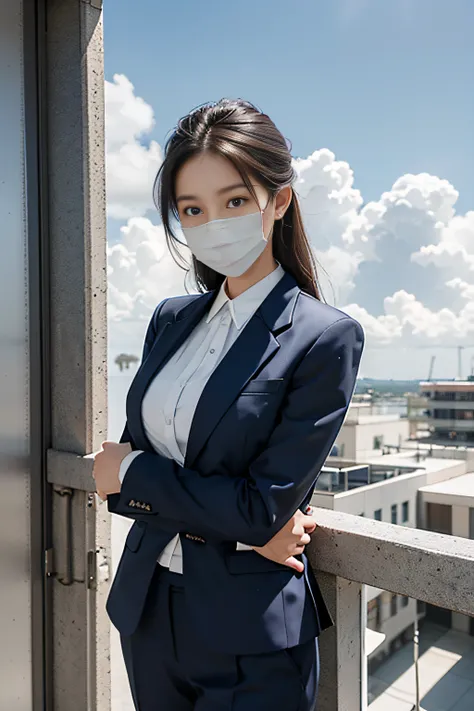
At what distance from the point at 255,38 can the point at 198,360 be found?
602 centimetres

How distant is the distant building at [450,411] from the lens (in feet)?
8.68

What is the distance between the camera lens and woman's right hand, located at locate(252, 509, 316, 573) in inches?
33.7

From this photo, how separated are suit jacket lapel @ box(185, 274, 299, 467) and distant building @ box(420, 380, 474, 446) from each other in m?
1.92

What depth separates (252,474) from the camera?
32.4 inches

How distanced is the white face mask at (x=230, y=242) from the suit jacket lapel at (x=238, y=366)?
82 millimetres

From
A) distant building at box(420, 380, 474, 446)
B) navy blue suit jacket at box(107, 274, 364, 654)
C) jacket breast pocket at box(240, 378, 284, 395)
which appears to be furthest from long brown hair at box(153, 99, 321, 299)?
distant building at box(420, 380, 474, 446)

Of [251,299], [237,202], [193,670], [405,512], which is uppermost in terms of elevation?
[237,202]

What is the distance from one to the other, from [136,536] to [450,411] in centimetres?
217

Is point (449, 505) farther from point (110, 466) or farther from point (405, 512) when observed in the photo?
point (110, 466)

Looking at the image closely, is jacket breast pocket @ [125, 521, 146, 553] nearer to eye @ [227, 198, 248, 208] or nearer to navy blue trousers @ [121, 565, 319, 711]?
navy blue trousers @ [121, 565, 319, 711]

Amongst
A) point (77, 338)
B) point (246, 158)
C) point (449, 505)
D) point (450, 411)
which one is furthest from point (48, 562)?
point (450, 411)

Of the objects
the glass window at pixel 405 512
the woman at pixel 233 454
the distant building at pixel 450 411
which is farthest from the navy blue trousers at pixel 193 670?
the distant building at pixel 450 411

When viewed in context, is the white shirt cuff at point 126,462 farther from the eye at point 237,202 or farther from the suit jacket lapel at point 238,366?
the eye at point 237,202

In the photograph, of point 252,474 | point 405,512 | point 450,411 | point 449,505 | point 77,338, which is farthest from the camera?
point 450,411
